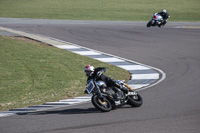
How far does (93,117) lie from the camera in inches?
373

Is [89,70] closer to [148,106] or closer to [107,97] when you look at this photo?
[107,97]

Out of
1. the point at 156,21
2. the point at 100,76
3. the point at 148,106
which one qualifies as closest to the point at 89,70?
the point at 100,76

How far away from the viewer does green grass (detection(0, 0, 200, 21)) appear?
41500 millimetres

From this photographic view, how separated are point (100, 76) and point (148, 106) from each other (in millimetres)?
1685

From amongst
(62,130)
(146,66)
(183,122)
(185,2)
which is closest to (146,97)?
(183,122)

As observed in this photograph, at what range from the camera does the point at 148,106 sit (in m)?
10.5

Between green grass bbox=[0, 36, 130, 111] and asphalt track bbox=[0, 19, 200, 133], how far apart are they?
247 centimetres

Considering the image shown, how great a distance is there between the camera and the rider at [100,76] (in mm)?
10154

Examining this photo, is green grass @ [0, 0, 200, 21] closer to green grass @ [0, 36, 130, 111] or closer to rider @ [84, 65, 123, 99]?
green grass @ [0, 36, 130, 111]

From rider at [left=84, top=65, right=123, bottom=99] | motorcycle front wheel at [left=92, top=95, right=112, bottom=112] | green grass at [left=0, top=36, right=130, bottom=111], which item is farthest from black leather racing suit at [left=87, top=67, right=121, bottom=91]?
green grass at [left=0, top=36, right=130, bottom=111]

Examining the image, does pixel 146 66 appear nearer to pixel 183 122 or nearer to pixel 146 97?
pixel 146 97

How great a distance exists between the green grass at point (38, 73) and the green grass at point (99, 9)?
1990 cm

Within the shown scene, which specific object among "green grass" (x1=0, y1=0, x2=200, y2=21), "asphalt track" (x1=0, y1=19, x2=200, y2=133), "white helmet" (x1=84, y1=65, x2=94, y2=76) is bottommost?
"asphalt track" (x1=0, y1=19, x2=200, y2=133)

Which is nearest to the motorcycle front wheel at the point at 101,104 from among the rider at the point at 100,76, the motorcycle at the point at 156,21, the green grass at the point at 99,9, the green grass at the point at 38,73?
the rider at the point at 100,76
